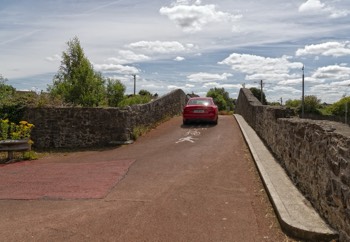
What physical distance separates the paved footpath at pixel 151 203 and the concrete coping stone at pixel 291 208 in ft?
0.56

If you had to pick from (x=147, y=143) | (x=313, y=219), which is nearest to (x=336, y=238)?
(x=313, y=219)

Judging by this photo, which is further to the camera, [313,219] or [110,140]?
[110,140]

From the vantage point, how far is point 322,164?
5.17 m

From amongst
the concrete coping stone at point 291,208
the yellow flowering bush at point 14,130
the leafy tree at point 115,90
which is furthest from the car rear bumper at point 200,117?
the leafy tree at point 115,90

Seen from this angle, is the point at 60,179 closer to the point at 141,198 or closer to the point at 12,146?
the point at 141,198

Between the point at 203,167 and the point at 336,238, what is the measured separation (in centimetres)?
491

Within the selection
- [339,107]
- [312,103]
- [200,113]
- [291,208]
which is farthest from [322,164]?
[339,107]

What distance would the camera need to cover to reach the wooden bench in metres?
11.5

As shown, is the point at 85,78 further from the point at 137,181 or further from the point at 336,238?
the point at 336,238

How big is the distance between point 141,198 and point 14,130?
8.39m

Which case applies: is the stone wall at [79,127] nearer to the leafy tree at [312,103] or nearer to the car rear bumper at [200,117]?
the car rear bumper at [200,117]

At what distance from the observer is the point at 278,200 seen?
6082 mm

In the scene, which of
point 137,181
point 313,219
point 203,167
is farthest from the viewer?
point 203,167

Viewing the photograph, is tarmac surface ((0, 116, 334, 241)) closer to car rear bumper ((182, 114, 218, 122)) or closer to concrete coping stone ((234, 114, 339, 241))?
concrete coping stone ((234, 114, 339, 241))
